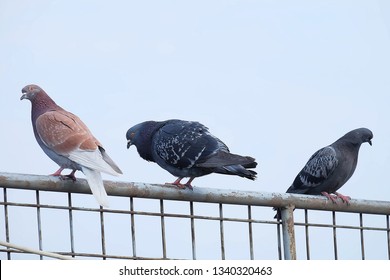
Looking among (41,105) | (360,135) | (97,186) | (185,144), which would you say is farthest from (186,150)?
(97,186)

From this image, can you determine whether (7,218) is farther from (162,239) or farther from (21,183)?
(162,239)

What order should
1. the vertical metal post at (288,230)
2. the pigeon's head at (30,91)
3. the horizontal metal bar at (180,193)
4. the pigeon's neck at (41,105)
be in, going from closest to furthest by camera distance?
the horizontal metal bar at (180,193)
the vertical metal post at (288,230)
the pigeon's neck at (41,105)
the pigeon's head at (30,91)

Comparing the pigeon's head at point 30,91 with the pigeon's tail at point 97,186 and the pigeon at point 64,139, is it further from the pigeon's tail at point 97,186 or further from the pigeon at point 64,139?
the pigeon's tail at point 97,186

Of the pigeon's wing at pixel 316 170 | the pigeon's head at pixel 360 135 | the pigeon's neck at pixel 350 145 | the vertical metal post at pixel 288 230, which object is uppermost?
the pigeon's head at pixel 360 135

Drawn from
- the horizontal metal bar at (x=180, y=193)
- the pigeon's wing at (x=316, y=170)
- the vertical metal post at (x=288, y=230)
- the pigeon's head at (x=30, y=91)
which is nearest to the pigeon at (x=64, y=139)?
the pigeon's head at (x=30, y=91)

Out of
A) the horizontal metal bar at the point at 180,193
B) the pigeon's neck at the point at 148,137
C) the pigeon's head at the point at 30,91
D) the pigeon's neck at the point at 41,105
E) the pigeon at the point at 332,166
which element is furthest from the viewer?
the pigeon at the point at 332,166

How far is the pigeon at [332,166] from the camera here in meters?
10.1

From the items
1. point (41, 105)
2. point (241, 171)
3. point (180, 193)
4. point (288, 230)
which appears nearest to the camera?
point (180, 193)

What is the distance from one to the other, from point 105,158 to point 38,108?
1313 mm

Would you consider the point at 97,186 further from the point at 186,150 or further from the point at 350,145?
the point at 350,145

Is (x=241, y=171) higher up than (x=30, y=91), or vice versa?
(x=30, y=91)

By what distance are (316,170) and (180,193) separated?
515cm

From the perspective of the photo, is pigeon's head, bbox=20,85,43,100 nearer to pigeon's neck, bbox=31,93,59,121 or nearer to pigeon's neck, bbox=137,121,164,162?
pigeon's neck, bbox=31,93,59,121

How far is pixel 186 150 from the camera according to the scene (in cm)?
825
